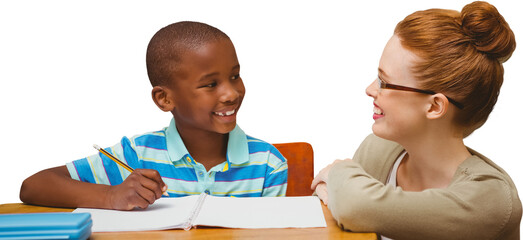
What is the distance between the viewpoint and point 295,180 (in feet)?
8.86

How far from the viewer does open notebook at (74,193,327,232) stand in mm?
1822

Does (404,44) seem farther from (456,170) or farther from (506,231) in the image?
(506,231)

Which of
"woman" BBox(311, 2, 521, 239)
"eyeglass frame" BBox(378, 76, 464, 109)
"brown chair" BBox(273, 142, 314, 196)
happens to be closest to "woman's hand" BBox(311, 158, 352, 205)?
"woman" BBox(311, 2, 521, 239)

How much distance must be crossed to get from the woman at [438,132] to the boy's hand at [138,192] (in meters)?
0.57

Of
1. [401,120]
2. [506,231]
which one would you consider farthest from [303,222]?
[506,231]

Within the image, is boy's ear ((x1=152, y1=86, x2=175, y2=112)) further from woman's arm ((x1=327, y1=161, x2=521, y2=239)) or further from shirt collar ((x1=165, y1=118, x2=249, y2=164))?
woman's arm ((x1=327, y1=161, x2=521, y2=239))

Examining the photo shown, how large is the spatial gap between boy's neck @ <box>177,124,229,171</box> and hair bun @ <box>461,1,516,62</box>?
1.03 metres

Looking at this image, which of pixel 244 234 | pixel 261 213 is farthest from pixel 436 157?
pixel 244 234

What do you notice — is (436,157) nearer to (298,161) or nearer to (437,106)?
(437,106)

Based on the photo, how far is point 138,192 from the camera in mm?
1981

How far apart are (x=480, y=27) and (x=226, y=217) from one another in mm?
1003

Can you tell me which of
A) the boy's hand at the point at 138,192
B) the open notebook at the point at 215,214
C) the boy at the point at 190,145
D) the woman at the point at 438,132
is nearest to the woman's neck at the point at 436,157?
the woman at the point at 438,132

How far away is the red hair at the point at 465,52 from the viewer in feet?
6.26

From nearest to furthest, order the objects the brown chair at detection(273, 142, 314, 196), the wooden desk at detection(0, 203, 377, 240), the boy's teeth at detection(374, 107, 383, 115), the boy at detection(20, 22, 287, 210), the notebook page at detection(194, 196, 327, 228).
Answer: the wooden desk at detection(0, 203, 377, 240) < the notebook page at detection(194, 196, 327, 228) < the boy's teeth at detection(374, 107, 383, 115) < the boy at detection(20, 22, 287, 210) < the brown chair at detection(273, 142, 314, 196)
